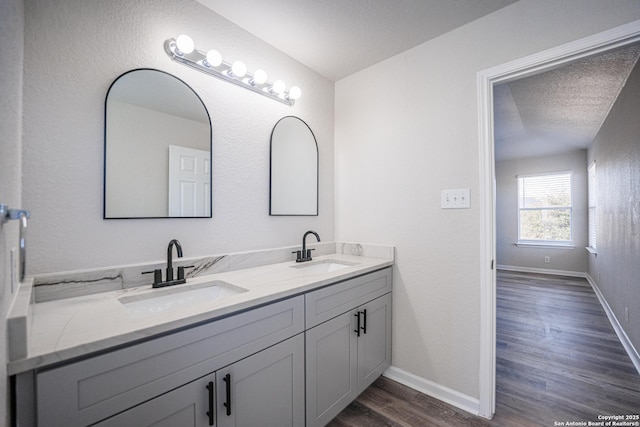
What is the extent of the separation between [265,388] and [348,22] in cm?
198

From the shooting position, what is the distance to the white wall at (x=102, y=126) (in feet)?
3.61

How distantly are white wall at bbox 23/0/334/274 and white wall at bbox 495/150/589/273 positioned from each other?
225 inches

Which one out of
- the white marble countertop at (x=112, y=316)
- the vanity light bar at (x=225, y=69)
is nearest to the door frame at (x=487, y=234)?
the white marble countertop at (x=112, y=316)

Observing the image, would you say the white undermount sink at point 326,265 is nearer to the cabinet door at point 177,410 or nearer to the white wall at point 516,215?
the cabinet door at point 177,410

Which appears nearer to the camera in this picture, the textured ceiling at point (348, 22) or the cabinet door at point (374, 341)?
the textured ceiling at point (348, 22)

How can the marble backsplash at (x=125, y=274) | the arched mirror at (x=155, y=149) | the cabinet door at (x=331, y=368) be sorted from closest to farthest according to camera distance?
the marble backsplash at (x=125, y=274), the arched mirror at (x=155, y=149), the cabinet door at (x=331, y=368)

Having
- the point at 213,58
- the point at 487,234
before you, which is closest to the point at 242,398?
the point at 487,234

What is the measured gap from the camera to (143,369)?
835 millimetres

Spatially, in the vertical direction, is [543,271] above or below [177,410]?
below

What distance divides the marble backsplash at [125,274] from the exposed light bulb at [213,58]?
106 cm

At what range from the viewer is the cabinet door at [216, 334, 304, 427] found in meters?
1.03

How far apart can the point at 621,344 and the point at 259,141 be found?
11.5 feet

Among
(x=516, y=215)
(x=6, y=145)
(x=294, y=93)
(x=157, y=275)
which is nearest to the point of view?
(x=6, y=145)

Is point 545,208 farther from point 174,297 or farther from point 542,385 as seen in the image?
point 174,297
